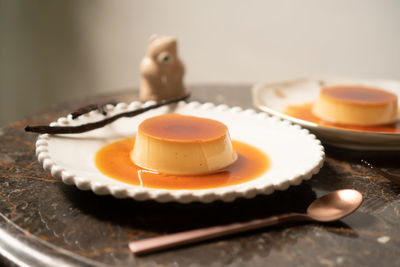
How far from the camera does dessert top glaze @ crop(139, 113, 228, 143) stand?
1.08 metres

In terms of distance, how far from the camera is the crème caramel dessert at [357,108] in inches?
55.8

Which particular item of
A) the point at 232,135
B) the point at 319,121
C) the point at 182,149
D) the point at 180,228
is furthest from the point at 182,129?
the point at 319,121

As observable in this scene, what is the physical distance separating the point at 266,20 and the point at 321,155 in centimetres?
191

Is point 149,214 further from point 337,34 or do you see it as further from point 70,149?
point 337,34

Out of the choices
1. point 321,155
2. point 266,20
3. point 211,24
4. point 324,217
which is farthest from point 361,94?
point 211,24

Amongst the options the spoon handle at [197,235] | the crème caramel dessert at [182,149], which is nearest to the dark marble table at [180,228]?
the spoon handle at [197,235]

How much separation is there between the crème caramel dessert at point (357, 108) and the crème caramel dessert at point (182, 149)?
47 cm

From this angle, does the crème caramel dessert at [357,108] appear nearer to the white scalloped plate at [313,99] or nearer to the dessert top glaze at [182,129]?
the white scalloped plate at [313,99]

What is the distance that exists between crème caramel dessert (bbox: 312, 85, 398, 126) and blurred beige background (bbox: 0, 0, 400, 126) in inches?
44.2

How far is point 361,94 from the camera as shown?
1.53m

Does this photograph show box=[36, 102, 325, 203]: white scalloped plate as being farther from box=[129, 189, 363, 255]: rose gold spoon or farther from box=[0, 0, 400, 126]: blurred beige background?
box=[0, 0, 400, 126]: blurred beige background

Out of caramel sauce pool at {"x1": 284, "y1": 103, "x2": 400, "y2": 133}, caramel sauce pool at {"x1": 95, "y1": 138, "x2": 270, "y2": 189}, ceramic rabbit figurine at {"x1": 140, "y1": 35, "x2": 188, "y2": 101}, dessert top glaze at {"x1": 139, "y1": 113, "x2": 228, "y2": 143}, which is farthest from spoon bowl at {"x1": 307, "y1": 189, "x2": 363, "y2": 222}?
ceramic rabbit figurine at {"x1": 140, "y1": 35, "x2": 188, "y2": 101}

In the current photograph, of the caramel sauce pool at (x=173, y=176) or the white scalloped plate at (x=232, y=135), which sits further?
the caramel sauce pool at (x=173, y=176)

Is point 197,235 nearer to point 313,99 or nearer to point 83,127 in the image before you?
point 83,127
